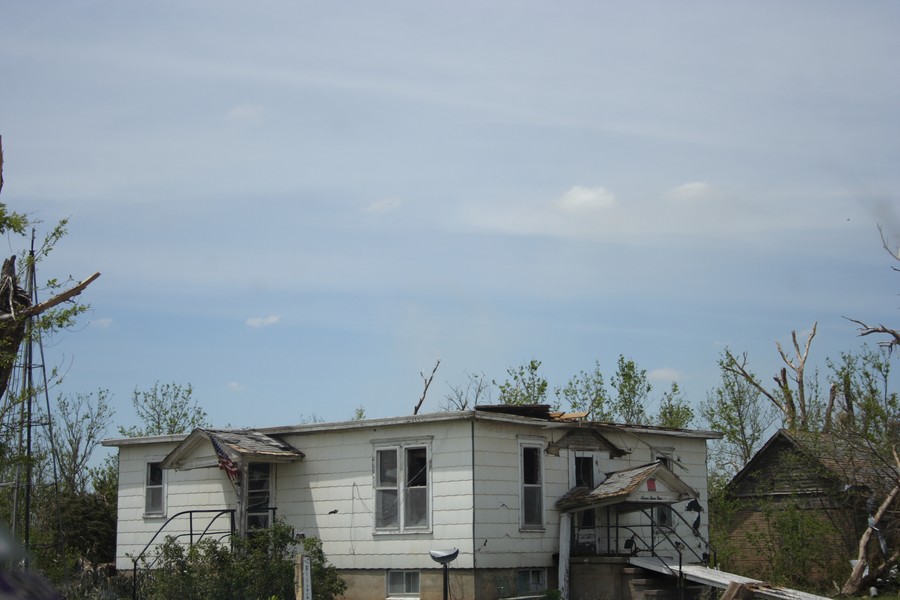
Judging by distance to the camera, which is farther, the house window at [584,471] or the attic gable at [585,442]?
the house window at [584,471]

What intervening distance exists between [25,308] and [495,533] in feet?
34.4

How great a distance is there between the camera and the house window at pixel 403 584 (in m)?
20.2

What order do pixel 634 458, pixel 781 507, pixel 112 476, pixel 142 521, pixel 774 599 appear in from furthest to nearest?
pixel 112 476 < pixel 781 507 < pixel 142 521 < pixel 634 458 < pixel 774 599

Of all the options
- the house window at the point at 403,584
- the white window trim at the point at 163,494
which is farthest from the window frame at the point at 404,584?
the white window trim at the point at 163,494

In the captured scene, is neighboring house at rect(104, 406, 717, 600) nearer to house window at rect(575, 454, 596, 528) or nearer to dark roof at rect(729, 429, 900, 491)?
house window at rect(575, 454, 596, 528)

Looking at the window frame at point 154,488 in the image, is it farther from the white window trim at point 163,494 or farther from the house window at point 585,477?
the house window at point 585,477

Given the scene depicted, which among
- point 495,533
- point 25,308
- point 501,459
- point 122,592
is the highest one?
point 25,308

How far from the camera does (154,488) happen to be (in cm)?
2469

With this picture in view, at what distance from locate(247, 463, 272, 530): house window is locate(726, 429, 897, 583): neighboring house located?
11964 mm

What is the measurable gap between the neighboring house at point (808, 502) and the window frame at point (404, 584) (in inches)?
395

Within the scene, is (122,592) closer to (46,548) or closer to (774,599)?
(46,548)

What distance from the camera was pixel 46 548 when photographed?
24.8 meters

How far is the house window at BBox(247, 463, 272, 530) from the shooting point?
2266 cm

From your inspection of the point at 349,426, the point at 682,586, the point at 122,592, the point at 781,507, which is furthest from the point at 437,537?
the point at 781,507
